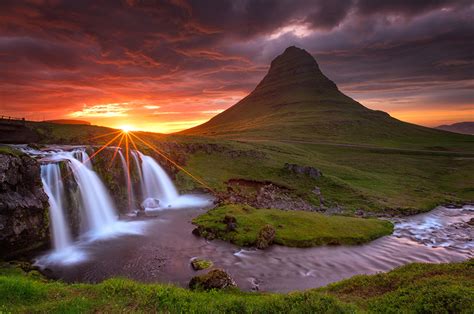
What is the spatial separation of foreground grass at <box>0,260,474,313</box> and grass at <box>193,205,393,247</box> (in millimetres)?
16885

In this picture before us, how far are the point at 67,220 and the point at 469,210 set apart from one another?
67743 millimetres

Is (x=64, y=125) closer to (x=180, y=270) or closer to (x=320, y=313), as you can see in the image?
(x=180, y=270)

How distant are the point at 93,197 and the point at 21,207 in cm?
1309

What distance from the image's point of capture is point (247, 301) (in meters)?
16.3

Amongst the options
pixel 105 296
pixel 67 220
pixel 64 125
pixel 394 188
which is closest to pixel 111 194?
pixel 67 220

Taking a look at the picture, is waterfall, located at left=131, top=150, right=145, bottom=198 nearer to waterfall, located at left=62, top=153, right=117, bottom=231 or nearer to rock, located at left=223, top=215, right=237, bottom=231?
waterfall, located at left=62, top=153, right=117, bottom=231

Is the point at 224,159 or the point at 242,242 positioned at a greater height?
the point at 224,159

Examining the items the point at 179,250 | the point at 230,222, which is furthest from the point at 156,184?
the point at 179,250

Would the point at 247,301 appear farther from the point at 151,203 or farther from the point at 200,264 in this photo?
the point at 151,203

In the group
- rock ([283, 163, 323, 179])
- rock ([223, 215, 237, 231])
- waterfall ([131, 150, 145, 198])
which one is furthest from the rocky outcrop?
waterfall ([131, 150, 145, 198])

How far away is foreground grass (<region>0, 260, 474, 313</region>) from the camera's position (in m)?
14.0

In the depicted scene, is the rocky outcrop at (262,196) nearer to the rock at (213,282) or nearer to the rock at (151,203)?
the rock at (151,203)

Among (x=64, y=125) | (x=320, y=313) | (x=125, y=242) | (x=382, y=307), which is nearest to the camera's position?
(x=320, y=313)

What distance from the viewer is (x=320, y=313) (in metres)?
13.5
